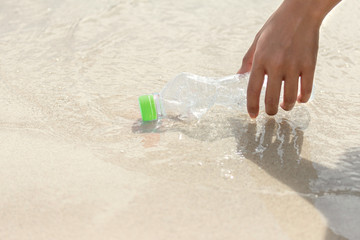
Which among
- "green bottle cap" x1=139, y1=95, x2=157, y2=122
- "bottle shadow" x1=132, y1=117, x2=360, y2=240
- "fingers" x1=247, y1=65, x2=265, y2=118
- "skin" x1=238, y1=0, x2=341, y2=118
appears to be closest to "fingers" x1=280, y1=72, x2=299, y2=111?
"skin" x1=238, y1=0, x2=341, y2=118

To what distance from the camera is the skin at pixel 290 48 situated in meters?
1.88

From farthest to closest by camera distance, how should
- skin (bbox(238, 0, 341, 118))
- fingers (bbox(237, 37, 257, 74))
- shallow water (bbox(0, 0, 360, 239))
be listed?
fingers (bbox(237, 37, 257, 74)) < skin (bbox(238, 0, 341, 118)) < shallow water (bbox(0, 0, 360, 239))

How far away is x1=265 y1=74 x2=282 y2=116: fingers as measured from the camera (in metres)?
1.90

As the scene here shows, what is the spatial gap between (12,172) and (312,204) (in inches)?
45.6

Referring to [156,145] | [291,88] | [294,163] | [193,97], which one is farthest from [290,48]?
[193,97]

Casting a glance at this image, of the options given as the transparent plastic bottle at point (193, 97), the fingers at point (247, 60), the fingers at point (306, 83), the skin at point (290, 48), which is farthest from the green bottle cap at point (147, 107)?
the fingers at point (306, 83)

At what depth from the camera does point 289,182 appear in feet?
6.26

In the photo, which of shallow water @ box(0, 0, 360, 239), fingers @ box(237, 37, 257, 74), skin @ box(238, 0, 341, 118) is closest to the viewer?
shallow water @ box(0, 0, 360, 239)

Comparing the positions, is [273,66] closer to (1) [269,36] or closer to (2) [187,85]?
(1) [269,36]

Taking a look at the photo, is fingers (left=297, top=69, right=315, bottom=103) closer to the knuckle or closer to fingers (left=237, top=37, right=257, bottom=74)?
the knuckle

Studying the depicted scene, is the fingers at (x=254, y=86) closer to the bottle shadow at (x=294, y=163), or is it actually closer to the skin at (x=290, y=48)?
the skin at (x=290, y=48)

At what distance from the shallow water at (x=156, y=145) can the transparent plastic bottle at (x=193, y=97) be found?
0.08m

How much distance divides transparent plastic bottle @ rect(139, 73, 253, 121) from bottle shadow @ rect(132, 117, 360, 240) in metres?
0.09

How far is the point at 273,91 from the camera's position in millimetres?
1933
